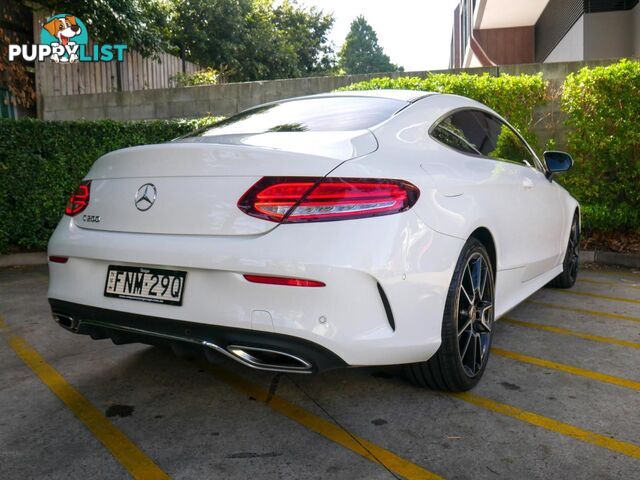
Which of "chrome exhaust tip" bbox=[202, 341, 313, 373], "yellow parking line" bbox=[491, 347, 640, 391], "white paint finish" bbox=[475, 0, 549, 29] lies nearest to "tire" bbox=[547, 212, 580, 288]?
"yellow parking line" bbox=[491, 347, 640, 391]

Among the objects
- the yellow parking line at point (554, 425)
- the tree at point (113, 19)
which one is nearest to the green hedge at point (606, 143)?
the yellow parking line at point (554, 425)

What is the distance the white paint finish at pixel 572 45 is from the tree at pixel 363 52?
59736 millimetres

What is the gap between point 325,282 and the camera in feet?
7.43

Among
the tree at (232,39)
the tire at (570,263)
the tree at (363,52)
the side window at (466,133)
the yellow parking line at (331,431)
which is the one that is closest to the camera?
the yellow parking line at (331,431)

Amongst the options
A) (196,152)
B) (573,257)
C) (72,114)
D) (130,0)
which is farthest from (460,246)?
(130,0)

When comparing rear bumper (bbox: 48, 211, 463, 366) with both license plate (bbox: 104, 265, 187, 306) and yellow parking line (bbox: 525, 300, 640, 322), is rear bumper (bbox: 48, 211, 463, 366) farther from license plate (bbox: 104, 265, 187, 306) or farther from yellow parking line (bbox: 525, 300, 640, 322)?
yellow parking line (bbox: 525, 300, 640, 322)

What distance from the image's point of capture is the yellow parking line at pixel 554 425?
7.84ft

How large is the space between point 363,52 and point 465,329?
78.7 metres

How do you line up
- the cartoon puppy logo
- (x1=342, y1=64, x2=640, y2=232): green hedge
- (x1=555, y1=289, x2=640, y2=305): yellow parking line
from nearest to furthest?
(x1=555, y1=289, x2=640, y2=305): yellow parking line, (x1=342, y1=64, x2=640, y2=232): green hedge, the cartoon puppy logo

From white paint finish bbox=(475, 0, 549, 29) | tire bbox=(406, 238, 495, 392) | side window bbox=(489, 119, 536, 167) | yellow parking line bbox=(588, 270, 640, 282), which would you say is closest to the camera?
tire bbox=(406, 238, 495, 392)

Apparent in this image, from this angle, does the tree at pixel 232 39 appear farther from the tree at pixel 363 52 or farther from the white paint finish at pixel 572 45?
the tree at pixel 363 52

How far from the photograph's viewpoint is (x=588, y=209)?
23.4 feet

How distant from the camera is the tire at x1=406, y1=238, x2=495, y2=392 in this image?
273cm

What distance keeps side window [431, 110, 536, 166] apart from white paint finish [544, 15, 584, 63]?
36.7ft
